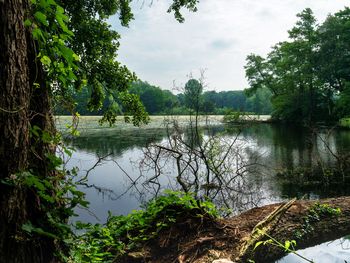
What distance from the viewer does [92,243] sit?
4.35 metres

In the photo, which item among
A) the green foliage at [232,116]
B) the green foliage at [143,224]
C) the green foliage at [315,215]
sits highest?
the green foliage at [232,116]

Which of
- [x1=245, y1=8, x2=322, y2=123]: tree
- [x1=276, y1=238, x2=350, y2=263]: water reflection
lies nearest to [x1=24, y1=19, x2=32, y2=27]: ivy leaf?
[x1=276, y1=238, x2=350, y2=263]: water reflection

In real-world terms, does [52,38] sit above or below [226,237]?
above

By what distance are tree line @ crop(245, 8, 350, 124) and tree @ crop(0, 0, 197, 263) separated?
111ft

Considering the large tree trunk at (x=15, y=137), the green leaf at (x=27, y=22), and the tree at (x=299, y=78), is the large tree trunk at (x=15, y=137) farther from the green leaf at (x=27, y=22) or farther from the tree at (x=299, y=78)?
the tree at (x=299, y=78)

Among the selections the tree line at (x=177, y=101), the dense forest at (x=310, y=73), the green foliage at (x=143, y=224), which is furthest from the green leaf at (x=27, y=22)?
the dense forest at (x=310, y=73)

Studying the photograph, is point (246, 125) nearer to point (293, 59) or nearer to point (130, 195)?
point (130, 195)

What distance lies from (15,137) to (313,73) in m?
45.5

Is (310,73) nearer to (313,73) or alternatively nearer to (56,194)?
(313,73)

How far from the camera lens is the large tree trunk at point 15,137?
2508 millimetres

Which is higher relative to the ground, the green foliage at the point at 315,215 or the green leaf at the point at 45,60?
the green leaf at the point at 45,60

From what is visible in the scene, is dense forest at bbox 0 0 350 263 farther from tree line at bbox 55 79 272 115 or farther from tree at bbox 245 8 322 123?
tree at bbox 245 8 322 123

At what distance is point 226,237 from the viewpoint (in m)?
4.99

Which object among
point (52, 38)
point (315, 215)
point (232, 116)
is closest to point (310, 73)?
point (232, 116)
